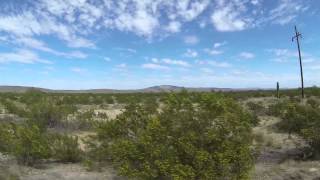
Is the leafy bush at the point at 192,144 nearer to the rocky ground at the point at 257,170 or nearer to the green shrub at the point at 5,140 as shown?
the rocky ground at the point at 257,170

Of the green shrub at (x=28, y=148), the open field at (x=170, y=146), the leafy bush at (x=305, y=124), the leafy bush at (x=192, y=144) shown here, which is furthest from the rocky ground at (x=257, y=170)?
the leafy bush at (x=192, y=144)

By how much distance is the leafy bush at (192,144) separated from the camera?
9.41 metres

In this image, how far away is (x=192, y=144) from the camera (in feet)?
31.4

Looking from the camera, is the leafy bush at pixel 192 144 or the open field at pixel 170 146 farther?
the open field at pixel 170 146

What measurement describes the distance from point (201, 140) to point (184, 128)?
1.58 ft

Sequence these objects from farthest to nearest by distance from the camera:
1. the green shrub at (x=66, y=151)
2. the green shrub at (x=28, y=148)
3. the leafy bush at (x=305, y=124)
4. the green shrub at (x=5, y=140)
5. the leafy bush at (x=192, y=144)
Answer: the green shrub at (x=66, y=151) < the leafy bush at (x=305, y=124) < the green shrub at (x=5, y=140) < the green shrub at (x=28, y=148) < the leafy bush at (x=192, y=144)

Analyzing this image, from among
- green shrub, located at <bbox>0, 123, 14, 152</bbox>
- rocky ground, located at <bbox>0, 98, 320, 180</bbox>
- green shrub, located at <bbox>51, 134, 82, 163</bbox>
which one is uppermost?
green shrub, located at <bbox>0, 123, 14, 152</bbox>

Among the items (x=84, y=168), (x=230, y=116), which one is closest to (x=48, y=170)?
(x=84, y=168)

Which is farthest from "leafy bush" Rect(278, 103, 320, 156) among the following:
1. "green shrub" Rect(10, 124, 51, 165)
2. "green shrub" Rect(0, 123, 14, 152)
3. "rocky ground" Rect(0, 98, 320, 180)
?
"green shrub" Rect(0, 123, 14, 152)

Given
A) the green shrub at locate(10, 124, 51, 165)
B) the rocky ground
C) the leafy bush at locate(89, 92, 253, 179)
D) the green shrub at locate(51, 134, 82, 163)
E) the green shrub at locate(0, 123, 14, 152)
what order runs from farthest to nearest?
the green shrub at locate(51, 134, 82, 163), the green shrub at locate(0, 123, 14, 152), the green shrub at locate(10, 124, 51, 165), the rocky ground, the leafy bush at locate(89, 92, 253, 179)

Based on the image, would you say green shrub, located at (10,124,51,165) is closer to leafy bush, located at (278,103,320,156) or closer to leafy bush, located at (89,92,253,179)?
leafy bush, located at (89,92,253,179)

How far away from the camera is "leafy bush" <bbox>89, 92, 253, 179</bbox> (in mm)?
9406

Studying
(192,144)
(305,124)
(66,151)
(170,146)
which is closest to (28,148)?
(66,151)

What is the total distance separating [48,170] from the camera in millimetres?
12117
